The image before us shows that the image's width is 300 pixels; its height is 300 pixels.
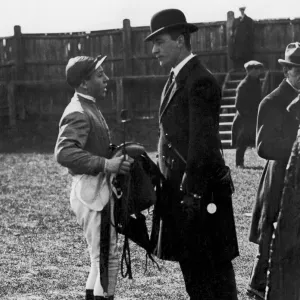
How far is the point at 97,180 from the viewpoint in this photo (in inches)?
185

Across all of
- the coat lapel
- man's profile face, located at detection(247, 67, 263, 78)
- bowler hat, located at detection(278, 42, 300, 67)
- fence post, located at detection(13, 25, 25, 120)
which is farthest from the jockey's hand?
fence post, located at detection(13, 25, 25, 120)

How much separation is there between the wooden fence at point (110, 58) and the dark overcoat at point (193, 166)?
1687 centimetres

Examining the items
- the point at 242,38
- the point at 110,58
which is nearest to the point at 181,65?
the point at 242,38

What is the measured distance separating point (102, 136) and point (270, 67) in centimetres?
1698

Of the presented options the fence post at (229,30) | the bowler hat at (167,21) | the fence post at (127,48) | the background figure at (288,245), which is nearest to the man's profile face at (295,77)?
the bowler hat at (167,21)

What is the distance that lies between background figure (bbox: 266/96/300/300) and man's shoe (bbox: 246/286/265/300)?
94.4 inches

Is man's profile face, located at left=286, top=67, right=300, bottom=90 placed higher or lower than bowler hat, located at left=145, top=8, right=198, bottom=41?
lower

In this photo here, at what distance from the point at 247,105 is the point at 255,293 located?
8.83m

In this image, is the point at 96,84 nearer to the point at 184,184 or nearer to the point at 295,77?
the point at 184,184

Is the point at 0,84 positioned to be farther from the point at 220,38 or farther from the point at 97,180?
the point at 97,180

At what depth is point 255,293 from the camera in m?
5.42

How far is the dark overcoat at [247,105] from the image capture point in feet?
45.6

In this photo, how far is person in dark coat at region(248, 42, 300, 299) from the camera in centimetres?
493

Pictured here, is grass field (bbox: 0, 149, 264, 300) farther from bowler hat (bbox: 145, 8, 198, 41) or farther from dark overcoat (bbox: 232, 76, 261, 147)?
bowler hat (bbox: 145, 8, 198, 41)
